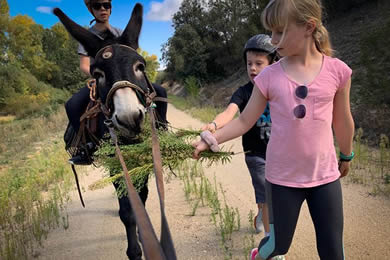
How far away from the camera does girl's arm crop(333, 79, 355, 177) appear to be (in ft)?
5.39

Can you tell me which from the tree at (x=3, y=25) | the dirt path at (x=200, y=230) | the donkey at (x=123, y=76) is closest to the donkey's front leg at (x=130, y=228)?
the donkey at (x=123, y=76)

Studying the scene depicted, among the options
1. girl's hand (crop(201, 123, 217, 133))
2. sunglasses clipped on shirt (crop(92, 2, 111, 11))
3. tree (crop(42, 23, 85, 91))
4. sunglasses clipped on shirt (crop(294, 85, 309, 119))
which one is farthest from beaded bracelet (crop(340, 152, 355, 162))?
tree (crop(42, 23, 85, 91))

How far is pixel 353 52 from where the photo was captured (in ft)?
37.9

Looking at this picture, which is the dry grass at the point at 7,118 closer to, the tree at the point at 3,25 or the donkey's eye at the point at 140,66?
the tree at the point at 3,25

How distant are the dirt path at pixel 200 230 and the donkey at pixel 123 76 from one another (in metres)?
0.81

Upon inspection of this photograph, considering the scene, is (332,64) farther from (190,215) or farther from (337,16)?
(337,16)

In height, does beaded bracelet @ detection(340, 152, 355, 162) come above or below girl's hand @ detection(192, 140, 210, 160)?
below

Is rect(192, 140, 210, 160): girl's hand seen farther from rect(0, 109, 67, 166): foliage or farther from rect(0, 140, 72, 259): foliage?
rect(0, 109, 67, 166): foliage

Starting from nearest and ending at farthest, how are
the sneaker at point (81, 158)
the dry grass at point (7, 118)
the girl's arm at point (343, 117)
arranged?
1. the girl's arm at point (343, 117)
2. the sneaker at point (81, 158)
3. the dry grass at point (7, 118)

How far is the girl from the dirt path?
139cm

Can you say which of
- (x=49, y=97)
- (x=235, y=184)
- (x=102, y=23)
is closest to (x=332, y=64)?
(x=102, y=23)

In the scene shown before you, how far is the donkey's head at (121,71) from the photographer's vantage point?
2.17 m

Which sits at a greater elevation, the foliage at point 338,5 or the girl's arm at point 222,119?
the foliage at point 338,5

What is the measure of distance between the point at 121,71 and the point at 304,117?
160cm
